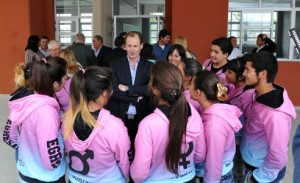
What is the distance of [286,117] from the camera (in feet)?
5.65

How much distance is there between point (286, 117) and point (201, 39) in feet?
15.8

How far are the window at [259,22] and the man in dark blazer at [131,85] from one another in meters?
4.87

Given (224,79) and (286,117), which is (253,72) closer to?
(286,117)

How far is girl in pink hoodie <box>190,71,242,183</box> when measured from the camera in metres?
1.69

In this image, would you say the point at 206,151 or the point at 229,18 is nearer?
the point at 206,151

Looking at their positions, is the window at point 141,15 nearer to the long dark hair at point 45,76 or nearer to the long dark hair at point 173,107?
the long dark hair at point 45,76

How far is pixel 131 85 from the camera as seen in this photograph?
240 cm

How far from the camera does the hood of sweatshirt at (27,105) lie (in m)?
1.63

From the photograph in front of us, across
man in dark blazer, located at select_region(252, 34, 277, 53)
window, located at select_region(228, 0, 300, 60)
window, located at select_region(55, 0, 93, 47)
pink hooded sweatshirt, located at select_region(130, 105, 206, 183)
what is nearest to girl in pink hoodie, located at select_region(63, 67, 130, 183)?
pink hooded sweatshirt, located at select_region(130, 105, 206, 183)

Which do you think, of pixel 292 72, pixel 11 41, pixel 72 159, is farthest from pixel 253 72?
pixel 11 41

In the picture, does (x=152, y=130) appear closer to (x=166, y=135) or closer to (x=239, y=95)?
(x=166, y=135)

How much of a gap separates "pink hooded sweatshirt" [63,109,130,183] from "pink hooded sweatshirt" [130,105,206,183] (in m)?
0.08

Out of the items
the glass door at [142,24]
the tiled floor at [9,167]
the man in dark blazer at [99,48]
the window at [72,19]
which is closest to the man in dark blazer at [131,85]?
the tiled floor at [9,167]

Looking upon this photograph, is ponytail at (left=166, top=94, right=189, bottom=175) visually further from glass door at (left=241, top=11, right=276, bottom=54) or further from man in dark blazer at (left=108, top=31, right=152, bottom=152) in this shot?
glass door at (left=241, top=11, right=276, bottom=54)
